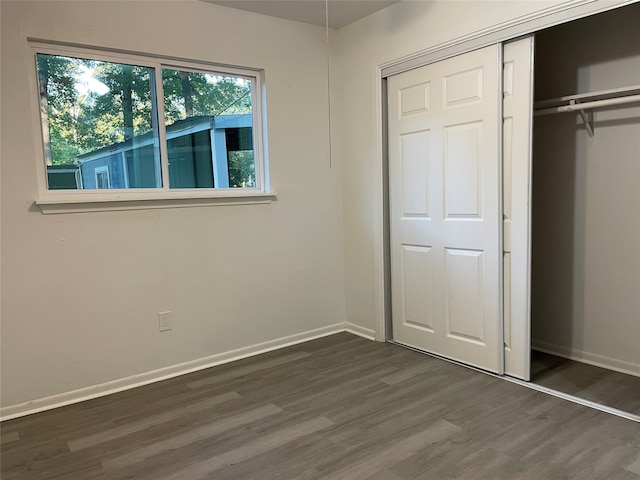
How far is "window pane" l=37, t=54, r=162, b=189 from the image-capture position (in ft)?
8.84

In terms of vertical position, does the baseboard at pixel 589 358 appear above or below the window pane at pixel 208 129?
below

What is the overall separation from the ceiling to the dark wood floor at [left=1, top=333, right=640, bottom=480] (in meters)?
2.49

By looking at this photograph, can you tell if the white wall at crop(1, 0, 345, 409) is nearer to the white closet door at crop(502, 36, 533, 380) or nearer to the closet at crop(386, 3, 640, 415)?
the closet at crop(386, 3, 640, 415)

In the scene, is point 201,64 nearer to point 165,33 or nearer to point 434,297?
point 165,33

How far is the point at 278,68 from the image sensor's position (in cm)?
342

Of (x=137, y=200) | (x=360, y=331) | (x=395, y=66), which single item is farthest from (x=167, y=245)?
(x=395, y=66)

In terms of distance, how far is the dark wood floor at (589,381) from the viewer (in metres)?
2.51

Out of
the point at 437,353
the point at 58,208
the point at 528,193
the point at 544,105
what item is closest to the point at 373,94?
the point at 544,105

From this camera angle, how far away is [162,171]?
9.98ft

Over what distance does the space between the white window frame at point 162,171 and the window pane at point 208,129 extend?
44 mm

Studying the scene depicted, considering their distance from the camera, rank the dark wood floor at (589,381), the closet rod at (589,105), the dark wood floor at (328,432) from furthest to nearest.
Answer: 1. the closet rod at (589,105)
2. the dark wood floor at (589,381)
3. the dark wood floor at (328,432)

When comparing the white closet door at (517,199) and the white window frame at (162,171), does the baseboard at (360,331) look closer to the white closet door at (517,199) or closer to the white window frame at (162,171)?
the white closet door at (517,199)

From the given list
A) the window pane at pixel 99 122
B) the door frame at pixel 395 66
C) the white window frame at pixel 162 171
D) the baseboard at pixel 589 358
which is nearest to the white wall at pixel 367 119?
→ the door frame at pixel 395 66

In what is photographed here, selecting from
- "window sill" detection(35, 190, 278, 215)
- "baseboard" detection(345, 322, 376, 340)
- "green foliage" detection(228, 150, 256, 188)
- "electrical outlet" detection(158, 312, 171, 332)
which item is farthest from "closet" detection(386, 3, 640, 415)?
"electrical outlet" detection(158, 312, 171, 332)
